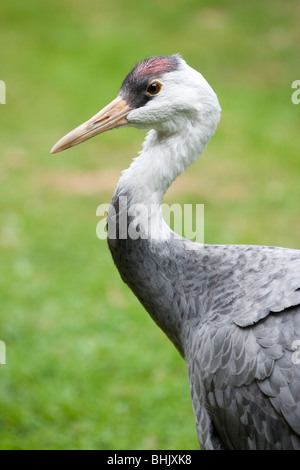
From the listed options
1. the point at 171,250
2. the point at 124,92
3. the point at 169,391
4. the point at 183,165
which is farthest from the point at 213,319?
the point at 169,391

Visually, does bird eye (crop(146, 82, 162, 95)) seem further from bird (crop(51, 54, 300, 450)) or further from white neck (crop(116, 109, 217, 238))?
white neck (crop(116, 109, 217, 238))

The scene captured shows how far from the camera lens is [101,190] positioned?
920 centimetres

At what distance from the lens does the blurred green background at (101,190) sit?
5.15 meters

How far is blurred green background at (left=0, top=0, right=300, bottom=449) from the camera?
5152 mm

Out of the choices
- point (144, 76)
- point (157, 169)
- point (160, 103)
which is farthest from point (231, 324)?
point (144, 76)

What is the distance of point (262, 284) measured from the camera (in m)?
2.99

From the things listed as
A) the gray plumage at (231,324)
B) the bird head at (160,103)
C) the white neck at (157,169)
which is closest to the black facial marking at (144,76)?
the bird head at (160,103)

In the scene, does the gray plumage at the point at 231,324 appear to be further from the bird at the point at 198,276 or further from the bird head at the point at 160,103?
the bird head at the point at 160,103

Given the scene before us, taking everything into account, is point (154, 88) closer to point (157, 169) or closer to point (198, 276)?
point (157, 169)

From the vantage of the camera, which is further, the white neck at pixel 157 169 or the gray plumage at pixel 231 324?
the white neck at pixel 157 169

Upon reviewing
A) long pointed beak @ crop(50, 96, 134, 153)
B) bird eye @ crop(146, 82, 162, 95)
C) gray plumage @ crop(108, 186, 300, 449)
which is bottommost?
gray plumage @ crop(108, 186, 300, 449)

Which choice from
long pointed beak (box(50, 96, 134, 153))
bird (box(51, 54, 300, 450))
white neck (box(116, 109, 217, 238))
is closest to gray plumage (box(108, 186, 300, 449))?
bird (box(51, 54, 300, 450))

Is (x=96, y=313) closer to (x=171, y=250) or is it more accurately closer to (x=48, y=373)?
(x=48, y=373)

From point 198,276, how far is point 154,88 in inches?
35.2
